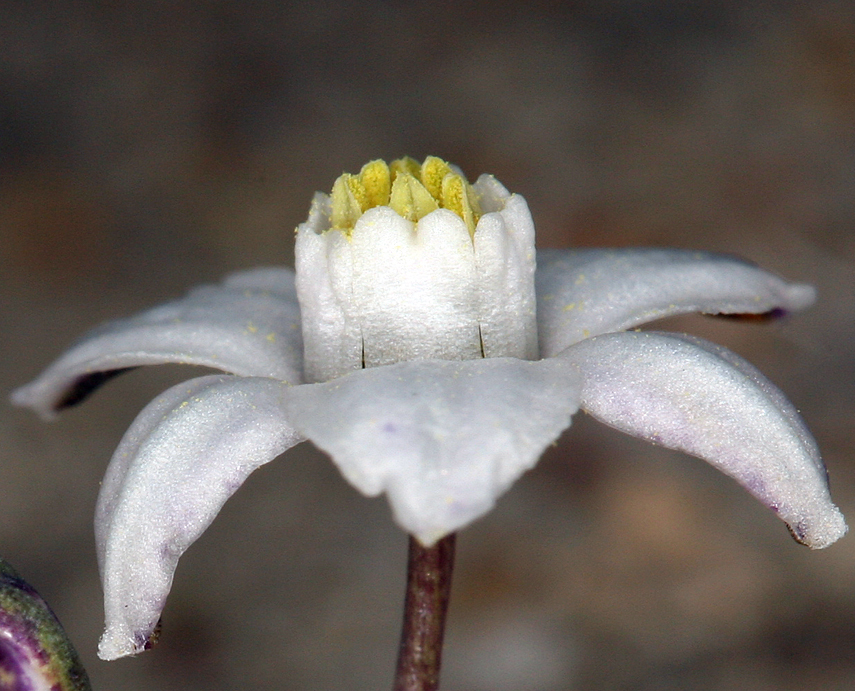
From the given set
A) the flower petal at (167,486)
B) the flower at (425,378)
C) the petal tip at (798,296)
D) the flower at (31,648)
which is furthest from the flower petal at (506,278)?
the flower at (31,648)

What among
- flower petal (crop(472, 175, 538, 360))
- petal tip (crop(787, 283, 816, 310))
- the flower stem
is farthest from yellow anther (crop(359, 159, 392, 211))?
petal tip (crop(787, 283, 816, 310))

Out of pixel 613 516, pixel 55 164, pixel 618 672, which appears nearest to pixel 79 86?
pixel 55 164

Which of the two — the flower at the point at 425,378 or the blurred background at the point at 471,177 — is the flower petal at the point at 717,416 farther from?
the blurred background at the point at 471,177

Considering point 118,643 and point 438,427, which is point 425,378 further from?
point 118,643

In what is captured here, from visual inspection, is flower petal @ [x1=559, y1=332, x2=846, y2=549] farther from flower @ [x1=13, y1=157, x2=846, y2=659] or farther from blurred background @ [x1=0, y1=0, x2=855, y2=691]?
blurred background @ [x1=0, y1=0, x2=855, y2=691]

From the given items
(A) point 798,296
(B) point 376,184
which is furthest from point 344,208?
(A) point 798,296

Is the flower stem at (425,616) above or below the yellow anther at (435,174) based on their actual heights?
below

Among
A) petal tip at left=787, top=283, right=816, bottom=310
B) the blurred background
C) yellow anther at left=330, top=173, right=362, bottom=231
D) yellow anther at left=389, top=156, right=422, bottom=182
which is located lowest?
the blurred background

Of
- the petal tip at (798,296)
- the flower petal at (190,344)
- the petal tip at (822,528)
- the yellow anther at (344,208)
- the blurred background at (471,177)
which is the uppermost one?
the yellow anther at (344,208)
